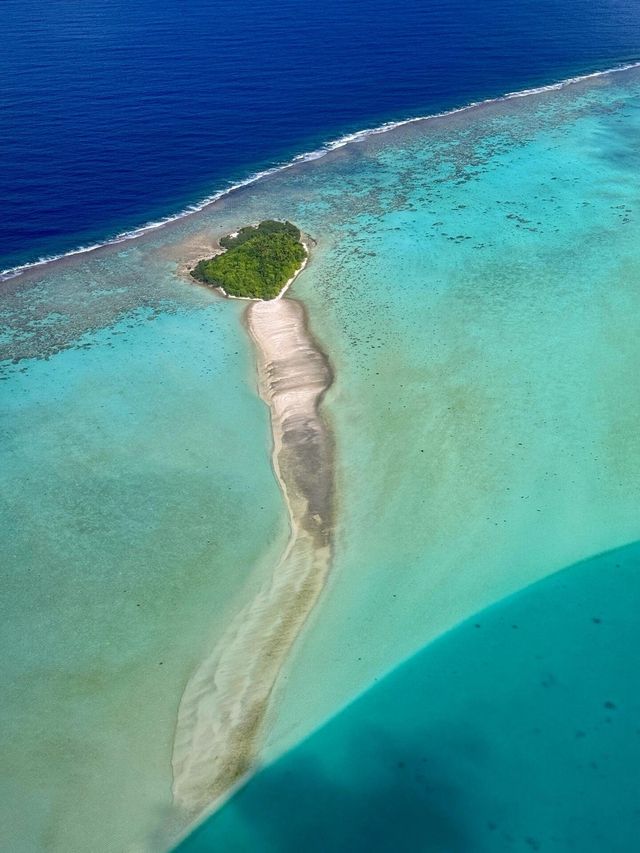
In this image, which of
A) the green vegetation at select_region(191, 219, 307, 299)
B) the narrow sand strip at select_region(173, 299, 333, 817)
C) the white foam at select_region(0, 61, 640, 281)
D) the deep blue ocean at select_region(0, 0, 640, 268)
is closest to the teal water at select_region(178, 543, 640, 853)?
the narrow sand strip at select_region(173, 299, 333, 817)

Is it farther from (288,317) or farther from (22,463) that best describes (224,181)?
(22,463)

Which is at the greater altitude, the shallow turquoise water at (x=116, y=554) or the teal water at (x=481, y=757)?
the shallow turquoise water at (x=116, y=554)

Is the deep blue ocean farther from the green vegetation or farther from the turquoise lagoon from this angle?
the green vegetation

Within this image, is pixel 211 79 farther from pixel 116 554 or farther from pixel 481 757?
pixel 481 757

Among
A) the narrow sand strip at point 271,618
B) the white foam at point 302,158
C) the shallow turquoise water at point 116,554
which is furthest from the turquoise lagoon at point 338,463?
the white foam at point 302,158

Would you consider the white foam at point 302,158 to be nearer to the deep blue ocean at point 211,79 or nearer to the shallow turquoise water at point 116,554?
the deep blue ocean at point 211,79

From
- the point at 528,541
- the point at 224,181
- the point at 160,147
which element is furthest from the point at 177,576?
the point at 160,147

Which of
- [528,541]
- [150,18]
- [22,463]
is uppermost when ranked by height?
[150,18]
